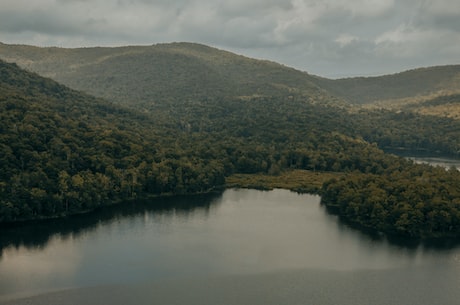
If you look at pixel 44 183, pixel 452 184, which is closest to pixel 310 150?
pixel 452 184

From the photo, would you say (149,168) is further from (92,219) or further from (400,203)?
(400,203)

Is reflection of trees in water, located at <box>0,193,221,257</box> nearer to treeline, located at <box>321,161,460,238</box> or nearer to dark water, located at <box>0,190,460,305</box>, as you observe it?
dark water, located at <box>0,190,460,305</box>

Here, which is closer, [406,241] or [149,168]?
[406,241]

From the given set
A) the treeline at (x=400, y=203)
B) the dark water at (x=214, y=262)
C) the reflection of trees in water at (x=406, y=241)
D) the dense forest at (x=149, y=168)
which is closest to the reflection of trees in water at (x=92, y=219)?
the dark water at (x=214, y=262)

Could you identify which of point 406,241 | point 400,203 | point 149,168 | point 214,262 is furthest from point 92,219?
point 400,203

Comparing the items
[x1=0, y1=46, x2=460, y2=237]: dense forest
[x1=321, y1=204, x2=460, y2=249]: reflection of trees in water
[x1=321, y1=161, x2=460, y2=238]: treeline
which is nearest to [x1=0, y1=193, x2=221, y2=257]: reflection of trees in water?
[x1=0, y1=46, x2=460, y2=237]: dense forest

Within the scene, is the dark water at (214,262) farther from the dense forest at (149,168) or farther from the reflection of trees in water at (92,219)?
the dense forest at (149,168)

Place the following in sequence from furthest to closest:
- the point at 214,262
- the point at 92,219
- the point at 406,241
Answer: the point at 92,219 → the point at 406,241 → the point at 214,262
